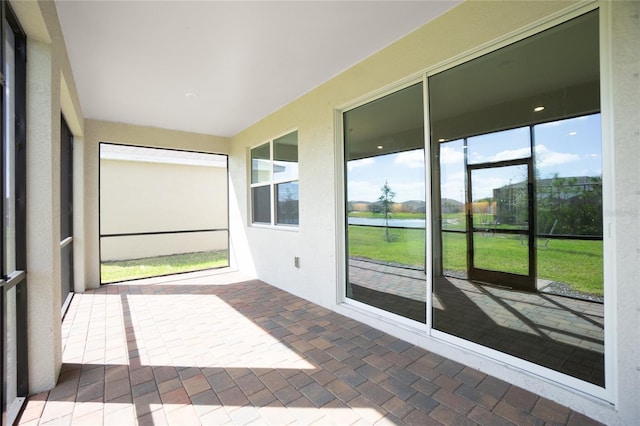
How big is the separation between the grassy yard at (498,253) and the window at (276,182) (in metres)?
1.27

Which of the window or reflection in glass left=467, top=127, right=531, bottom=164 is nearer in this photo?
reflection in glass left=467, top=127, right=531, bottom=164

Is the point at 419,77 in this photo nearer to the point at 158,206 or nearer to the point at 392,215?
the point at 392,215

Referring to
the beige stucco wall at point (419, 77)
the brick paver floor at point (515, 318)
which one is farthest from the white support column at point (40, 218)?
the brick paver floor at point (515, 318)

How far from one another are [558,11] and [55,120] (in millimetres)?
3452

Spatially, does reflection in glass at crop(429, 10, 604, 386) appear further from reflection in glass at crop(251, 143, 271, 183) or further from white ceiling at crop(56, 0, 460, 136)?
reflection in glass at crop(251, 143, 271, 183)

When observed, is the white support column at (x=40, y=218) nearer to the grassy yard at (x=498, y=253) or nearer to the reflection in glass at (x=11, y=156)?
the reflection in glass at (x=11, y=156)

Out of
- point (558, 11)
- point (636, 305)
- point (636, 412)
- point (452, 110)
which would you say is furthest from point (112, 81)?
point (636, 412)

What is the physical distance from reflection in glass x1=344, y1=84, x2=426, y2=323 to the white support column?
2595 millimetres

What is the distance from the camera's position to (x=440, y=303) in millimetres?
2566

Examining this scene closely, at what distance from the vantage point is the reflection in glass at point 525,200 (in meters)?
1.80

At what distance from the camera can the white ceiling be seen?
2.17 metres

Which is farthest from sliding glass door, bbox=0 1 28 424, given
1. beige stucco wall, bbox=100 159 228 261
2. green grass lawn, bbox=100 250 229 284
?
beige stucco wall, bbox=100 159 228 261

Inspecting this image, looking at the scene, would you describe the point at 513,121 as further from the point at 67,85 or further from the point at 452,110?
the point at 67,85

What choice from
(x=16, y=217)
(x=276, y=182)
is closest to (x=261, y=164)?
(x=276, y=182)
